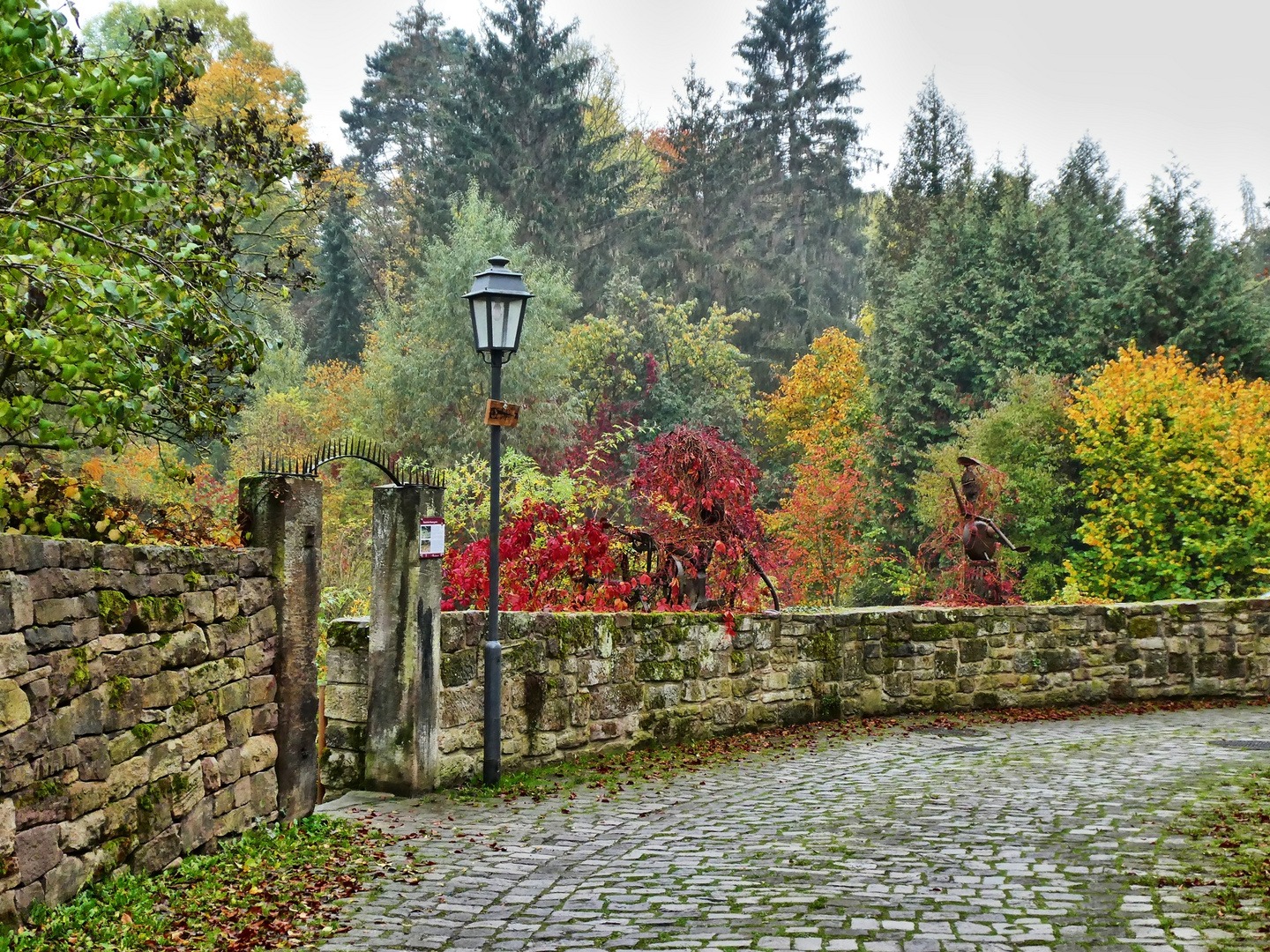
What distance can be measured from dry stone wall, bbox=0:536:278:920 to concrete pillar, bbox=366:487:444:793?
3.35 feet

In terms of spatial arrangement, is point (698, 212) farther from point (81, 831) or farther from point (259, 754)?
point (81, 831)

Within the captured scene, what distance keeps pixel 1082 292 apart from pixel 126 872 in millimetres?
27871

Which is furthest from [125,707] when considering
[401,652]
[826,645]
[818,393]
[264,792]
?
A: [818,393]

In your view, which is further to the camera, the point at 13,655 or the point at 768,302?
the point at 768,302

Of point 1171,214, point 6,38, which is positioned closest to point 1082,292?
point 1171,214

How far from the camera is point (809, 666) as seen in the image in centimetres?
1138

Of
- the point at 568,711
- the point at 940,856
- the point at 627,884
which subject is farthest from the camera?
the point at 568,711

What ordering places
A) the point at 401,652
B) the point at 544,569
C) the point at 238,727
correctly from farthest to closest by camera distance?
the point at 544,569 → the point at 401,652 → the point at 238,727

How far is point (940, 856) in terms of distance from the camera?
5922 mm

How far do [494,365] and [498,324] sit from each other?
302 millimetres

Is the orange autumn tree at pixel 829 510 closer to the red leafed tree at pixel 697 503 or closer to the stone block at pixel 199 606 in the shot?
the red leafed tree at pixel 697 503

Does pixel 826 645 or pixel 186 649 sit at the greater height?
pixel 186 649

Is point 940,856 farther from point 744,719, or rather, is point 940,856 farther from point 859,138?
point 859,138

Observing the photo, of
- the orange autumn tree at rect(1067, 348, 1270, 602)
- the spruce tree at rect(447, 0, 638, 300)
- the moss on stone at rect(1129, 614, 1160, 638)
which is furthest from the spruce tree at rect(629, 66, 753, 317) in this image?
the moss on stone at rect(1129, 614, 1160, 638)
